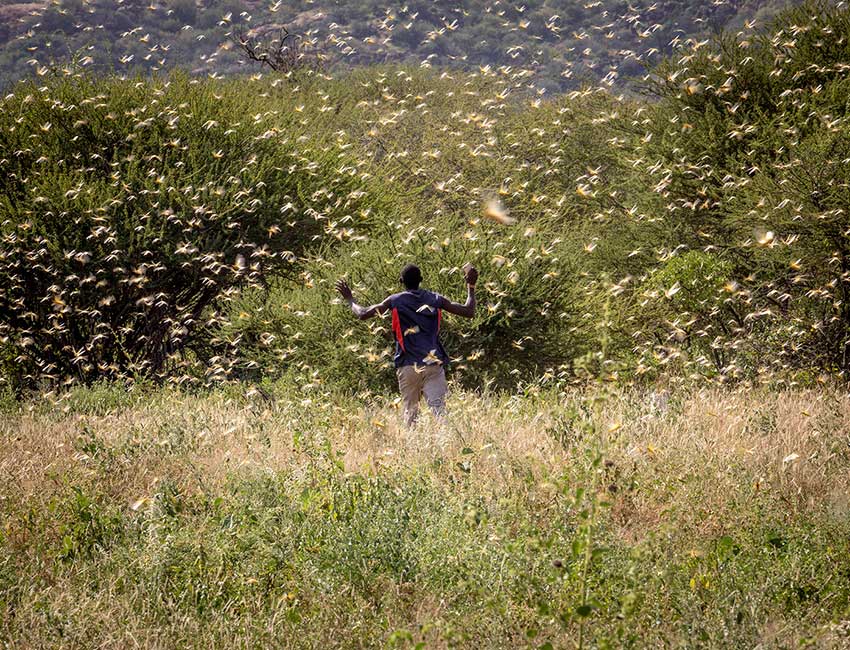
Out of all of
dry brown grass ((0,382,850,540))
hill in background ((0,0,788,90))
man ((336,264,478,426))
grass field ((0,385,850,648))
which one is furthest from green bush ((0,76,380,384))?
hill in background ((0,0,788,90))

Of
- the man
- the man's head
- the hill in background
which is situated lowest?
the hill in background

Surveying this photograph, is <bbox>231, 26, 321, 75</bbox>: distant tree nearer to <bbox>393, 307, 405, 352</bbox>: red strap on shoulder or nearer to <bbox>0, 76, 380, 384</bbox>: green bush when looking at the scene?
<bbox>0, 76, 380, 384</bbox>: green bush

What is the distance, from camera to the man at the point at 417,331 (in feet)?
28.1

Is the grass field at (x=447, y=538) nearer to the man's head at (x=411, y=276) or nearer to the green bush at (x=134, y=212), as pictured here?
the man's head at (x=411, y=276)

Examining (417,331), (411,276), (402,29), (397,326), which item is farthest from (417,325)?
(402,29)

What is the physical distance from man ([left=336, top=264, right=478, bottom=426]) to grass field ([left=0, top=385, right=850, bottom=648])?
1.12m

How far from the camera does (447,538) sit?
16.4 feet

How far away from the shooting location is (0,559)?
204 inches

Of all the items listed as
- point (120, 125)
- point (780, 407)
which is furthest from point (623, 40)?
point (780, 407)

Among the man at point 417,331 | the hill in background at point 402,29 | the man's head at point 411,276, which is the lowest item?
the hill in background at point 402,29

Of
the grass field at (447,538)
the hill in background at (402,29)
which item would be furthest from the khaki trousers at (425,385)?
the hill in background at (402,29)

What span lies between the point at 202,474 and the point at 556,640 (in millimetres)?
3444

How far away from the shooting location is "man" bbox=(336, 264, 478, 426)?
8570 mm

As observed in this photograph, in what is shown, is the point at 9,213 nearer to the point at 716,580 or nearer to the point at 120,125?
the point at 120,125
